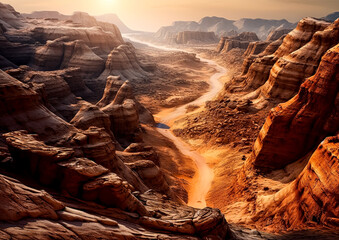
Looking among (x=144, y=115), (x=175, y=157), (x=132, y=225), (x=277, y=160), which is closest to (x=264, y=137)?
(x=277, y=160)

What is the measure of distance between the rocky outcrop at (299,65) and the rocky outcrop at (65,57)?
143 ft

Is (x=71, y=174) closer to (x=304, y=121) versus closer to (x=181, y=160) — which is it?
(x=304, y=121)

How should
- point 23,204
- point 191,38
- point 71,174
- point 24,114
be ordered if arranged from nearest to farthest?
point 23,204, point 71,174, point 24,114, point 191,38

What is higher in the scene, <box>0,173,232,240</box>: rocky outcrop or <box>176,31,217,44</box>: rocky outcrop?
<box>176,31,217,44</box>: rocky outcrop

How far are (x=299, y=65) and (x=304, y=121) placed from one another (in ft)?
50.7

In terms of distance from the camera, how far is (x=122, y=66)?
6631 cm

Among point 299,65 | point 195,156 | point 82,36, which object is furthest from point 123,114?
point 82,36

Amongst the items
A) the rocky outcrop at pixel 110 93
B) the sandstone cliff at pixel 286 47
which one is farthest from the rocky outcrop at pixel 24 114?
the sandstone cliff at pixel 286 47

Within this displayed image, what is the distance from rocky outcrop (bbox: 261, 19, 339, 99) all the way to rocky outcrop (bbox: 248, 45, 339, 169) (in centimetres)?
1330

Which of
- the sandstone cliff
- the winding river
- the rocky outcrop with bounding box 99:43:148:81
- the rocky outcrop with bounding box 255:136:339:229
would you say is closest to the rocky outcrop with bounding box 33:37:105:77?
the rocky outcrop with bounding box 99:43:148:81

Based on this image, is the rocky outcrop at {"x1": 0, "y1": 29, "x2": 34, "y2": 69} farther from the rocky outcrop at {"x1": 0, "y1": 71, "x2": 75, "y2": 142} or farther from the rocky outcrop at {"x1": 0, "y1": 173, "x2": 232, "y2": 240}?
the rocky outcrop at {"x1": 0, "y1": 173, "x2": 232, "y2": 240}

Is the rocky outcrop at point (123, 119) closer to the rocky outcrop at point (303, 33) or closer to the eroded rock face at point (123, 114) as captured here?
the eroded rock face at point (123, 114)

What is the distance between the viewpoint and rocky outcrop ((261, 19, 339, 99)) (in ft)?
97.2

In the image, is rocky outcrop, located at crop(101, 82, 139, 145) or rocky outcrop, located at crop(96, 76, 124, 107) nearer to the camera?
rocky outcrop, located at crop(101, 82, 139, 145)
